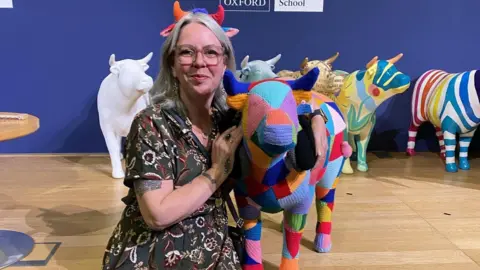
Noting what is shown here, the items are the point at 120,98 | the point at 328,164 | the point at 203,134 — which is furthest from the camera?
the point at 120,98

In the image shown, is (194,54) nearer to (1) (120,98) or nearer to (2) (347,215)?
(2) (347,215)

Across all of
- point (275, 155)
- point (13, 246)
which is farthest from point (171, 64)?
point (13, 246)

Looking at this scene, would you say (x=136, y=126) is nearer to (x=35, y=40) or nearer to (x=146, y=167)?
(x=146, y=167)

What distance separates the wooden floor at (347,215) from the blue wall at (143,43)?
0.32 m

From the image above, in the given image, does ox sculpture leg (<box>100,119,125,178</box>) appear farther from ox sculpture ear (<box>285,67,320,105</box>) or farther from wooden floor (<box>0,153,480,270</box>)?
ox sculpture ear (<box>285,67,320,105</box>)

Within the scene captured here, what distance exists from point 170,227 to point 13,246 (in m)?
0.89

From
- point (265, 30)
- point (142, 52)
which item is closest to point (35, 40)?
point (142, 52)

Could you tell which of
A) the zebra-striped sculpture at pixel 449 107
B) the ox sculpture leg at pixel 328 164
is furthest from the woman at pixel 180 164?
the zebra-striped sculpture at pixel 449 107

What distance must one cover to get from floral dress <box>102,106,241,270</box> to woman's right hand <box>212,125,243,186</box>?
0.04 metres

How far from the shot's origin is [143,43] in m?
2.79

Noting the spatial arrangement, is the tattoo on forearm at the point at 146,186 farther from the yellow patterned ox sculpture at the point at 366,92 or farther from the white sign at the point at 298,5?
the white sign at the point at 298,5

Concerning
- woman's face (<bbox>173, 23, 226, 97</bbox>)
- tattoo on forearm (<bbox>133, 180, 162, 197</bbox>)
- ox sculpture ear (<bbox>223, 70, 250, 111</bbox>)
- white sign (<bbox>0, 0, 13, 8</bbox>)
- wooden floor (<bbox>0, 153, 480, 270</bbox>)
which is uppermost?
white sign (<bbox>0, 0, 13, 8</bbox>)

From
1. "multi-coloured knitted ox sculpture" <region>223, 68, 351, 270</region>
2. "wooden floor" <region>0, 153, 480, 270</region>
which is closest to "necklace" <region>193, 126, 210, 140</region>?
"multi-coloured knitted ox sculpture" <region>223, 68, 351, 270</region>

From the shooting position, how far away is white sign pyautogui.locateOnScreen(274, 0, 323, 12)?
2.81 metres
